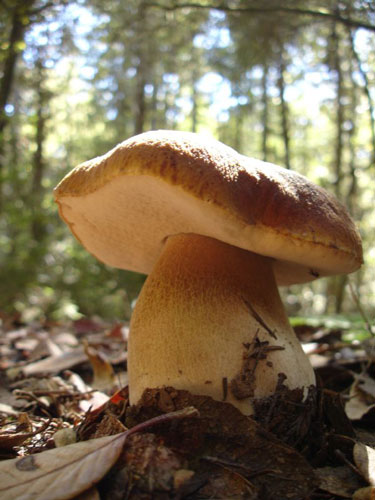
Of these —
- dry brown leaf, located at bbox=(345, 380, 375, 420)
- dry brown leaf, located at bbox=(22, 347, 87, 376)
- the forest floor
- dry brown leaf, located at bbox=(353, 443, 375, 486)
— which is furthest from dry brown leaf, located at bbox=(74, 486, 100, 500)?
dry brown leaf, located at bbox=(22, 347, 87, 376)

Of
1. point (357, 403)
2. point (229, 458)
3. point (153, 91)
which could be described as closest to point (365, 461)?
point (229, 458)

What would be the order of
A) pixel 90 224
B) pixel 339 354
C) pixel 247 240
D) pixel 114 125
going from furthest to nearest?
pixel 114 125 < pixel 339 354 < pixel 90 224 < pixel 247 240

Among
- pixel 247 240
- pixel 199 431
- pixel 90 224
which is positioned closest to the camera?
pixel 199 431

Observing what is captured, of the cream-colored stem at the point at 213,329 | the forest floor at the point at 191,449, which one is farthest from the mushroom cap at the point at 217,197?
the forest floor at the point at 191,449

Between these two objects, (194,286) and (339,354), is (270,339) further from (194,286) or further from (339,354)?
(339,354)

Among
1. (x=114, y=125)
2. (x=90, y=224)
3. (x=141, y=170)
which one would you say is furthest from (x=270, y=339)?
(x=114, y=125)

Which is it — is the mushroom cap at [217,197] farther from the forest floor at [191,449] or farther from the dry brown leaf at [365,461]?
the dry brown leaf at [365,461]

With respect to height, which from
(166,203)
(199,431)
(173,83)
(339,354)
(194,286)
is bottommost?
(339,354)
